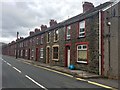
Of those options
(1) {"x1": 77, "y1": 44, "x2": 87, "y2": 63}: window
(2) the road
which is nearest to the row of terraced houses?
(1) {"x1": 77, "y1": 44, "x2": 87, "y2": 63}: window

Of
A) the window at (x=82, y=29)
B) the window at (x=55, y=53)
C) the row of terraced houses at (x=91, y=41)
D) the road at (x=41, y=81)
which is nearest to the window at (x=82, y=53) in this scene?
the row of terraced houses at (x=91, y=41)

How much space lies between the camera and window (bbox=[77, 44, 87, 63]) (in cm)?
1988

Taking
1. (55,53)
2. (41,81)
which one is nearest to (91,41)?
(41,81)

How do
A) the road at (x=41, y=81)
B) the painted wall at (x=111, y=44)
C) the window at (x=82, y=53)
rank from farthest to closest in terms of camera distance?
the window at (x=82, y=53) → the painted wall at (x=111, y=44) → the road at (x=41, y=81)

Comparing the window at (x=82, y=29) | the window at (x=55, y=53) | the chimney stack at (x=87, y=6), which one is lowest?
the window at (x=55, y=53)

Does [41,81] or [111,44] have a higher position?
[111,44]

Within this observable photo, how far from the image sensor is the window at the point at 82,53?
19875 mm

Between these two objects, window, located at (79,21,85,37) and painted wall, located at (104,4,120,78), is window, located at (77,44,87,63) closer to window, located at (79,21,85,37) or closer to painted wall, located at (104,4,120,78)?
window, located at (79,21,85,37)

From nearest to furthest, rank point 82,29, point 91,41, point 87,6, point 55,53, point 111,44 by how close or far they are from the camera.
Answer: point 111,44 → point 91,41 → point 82,29 → point 87,6 → point 55,53

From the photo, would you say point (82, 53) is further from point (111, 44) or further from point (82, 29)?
point (111, 44)

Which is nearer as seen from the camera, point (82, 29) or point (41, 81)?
point (41, 81)

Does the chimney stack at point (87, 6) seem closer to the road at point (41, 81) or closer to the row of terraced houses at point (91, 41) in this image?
the row of terraced houses at point (91, 41)

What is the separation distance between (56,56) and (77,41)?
23.5 ft

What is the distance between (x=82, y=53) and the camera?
2048 centimetres
